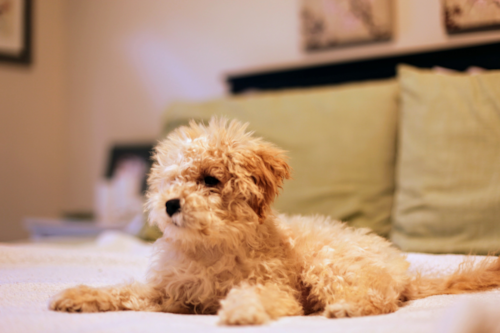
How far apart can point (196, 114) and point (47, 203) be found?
2.14 metres

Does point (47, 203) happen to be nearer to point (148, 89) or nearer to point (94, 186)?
point (94, 186)

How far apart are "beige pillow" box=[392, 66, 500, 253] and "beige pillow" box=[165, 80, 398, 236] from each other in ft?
0.26

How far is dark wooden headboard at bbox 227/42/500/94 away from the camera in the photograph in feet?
6.60

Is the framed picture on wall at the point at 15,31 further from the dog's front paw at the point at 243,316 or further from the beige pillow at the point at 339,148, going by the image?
the dog's front paw at the point at 243,316

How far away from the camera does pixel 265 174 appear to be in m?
1.08

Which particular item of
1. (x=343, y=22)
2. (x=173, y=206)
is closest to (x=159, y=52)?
(x=343, y=22)

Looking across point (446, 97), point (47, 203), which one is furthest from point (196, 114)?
point (47, 203)

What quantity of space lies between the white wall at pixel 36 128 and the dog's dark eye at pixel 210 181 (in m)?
2.71

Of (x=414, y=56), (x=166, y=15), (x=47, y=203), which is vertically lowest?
(x=47, y=203)

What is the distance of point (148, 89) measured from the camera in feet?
10.8

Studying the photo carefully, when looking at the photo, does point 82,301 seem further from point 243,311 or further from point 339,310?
point 339,310

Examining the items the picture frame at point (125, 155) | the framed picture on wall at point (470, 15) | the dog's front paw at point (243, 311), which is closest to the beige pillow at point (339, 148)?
the framed picture on wall at point (470, 15)

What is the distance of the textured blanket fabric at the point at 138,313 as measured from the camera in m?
0.78

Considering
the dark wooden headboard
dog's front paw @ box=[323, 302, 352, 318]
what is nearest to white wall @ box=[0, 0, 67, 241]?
the dark wooden headboard
